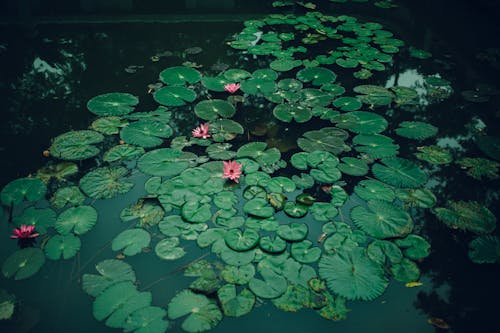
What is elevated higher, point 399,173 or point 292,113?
point 292,113

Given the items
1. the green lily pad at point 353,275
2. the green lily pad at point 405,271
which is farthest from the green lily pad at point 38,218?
the green lily pad at point 405,271

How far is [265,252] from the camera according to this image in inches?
103

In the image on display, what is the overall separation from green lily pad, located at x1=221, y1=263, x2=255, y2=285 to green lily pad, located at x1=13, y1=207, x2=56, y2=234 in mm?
1437

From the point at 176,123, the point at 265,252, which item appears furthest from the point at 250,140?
the point at 265,252

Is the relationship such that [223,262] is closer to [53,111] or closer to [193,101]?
[193,101]

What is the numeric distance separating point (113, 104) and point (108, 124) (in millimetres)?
392

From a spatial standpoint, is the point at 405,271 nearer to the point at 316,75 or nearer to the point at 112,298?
the point at 112,298

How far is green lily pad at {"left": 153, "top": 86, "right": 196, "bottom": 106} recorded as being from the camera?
4094mm

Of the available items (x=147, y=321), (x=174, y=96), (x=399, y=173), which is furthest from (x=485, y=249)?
(x=174, y=96)

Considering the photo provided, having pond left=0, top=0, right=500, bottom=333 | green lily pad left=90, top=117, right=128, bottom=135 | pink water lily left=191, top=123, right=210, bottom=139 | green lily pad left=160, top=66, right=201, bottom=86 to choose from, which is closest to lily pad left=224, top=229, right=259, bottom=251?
pond left=0, top=0, right=500, bottom=333

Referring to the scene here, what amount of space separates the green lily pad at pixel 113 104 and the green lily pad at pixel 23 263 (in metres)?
1.76

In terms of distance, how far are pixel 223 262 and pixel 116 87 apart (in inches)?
118

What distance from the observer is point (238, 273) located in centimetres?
250

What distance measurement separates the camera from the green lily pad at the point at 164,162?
3.26 m
